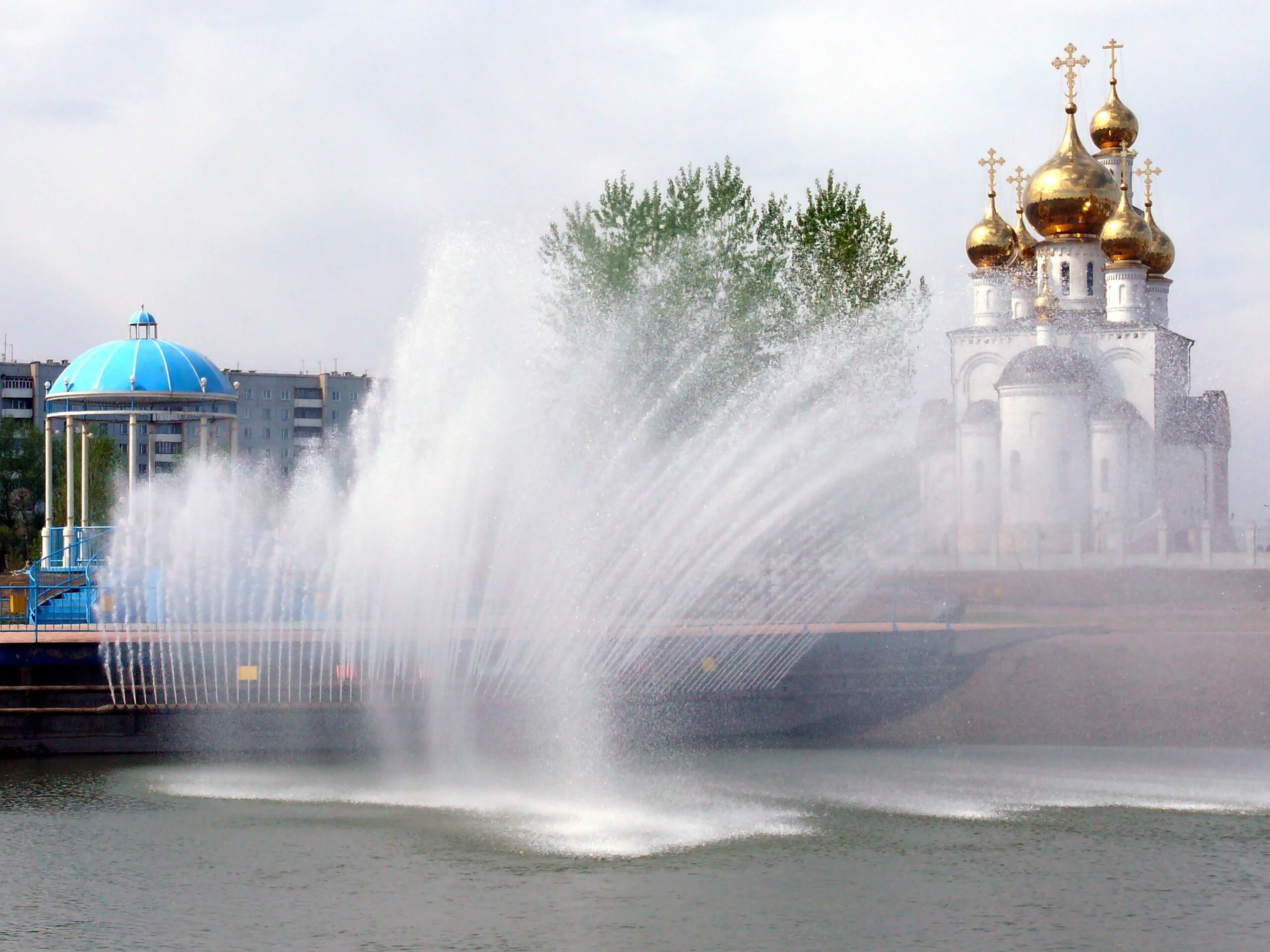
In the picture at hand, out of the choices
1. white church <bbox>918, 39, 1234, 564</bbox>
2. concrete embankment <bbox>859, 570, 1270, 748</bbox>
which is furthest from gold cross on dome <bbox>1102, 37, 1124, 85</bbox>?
concrete embankment <bbox>859, 570, 1270, 748</bbox>

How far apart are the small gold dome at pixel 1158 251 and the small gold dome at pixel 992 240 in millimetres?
6908

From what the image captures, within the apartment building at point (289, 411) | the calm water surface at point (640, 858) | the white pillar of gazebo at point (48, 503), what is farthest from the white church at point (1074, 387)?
the apartment building at point (289, 411)

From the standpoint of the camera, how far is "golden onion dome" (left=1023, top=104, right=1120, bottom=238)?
7038cm

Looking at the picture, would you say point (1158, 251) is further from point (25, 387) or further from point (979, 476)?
point (25, 387)

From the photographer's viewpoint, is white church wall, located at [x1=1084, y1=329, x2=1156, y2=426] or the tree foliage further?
white church wall, located at [x1=1084, y1=329, x2=1156, y2=426]

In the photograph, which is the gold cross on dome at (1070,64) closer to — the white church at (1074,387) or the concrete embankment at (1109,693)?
the white church at (1074,387)

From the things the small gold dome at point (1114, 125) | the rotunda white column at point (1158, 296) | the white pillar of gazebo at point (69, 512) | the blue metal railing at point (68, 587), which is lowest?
the blue metal railing at point (68, 587)

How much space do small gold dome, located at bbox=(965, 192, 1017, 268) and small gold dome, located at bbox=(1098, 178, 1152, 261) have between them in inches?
187

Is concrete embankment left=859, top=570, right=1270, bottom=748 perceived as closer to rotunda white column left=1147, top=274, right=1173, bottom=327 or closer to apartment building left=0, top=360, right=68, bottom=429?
rotunda white column left=1147, top=274, right=1173, bottom=327

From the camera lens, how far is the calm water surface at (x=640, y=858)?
1523cm

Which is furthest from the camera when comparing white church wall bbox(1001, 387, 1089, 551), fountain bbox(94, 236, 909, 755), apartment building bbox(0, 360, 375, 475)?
apartment building bbox(0, 360, 375, 475)

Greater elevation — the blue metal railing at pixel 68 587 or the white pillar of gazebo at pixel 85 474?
the white pillar of gazebo at pixel 85 474

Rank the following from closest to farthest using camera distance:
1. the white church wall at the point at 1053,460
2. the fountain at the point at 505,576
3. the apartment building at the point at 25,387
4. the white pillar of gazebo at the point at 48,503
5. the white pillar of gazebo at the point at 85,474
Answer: the fountain at the point at 505,576 < the white pillar of gazebo at the point at 85,474 < the white pillar of gazebo at the point at 48,503 < the white church wall at the point at 1053,460 < the apartment building at the point at 25,387

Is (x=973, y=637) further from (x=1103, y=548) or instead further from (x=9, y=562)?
(x=9, y=562)
